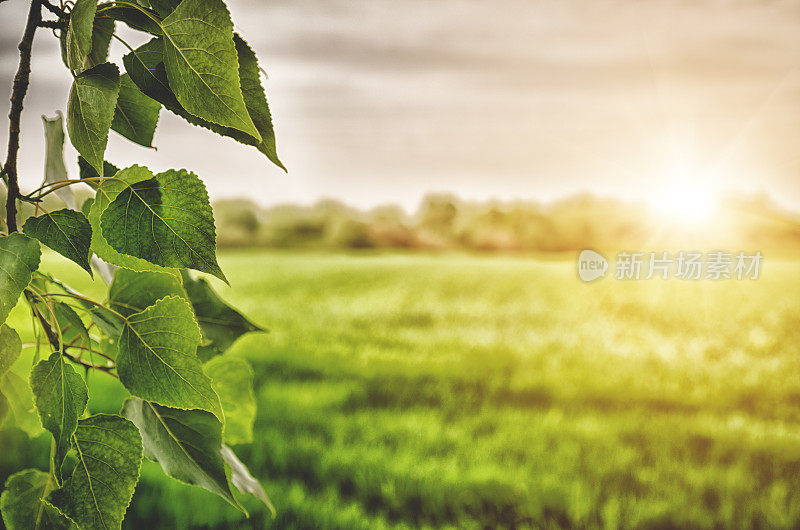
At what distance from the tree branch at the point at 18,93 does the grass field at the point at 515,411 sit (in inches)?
12.7

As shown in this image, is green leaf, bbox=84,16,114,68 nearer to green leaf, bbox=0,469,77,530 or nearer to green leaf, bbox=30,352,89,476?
green leaf, bbox=30,352,89,476

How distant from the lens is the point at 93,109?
0.43 metres

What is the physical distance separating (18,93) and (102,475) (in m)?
0.30

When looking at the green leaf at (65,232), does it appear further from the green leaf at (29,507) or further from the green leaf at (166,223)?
the green leaf at (29,507)

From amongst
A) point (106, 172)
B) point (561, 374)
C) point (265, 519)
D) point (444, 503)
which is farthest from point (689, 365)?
point (106, 172)

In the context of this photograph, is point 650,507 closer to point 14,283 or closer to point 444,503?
point 444,503

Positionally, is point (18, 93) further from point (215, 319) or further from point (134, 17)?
point (215, 319)

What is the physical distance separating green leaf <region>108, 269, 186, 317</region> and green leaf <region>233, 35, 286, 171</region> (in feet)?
0.59

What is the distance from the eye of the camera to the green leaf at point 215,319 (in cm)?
72

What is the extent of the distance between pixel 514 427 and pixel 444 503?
0.77 meters

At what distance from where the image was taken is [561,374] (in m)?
3.26

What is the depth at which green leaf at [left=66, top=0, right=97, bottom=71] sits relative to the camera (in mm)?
420
